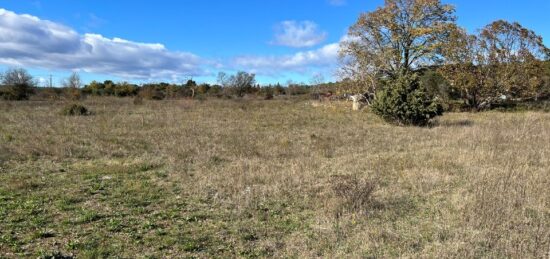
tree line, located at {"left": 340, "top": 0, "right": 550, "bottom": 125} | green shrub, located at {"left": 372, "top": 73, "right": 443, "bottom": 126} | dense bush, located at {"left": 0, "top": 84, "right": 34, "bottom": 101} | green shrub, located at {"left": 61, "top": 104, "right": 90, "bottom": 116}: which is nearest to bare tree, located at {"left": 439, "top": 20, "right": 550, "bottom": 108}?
tree line, located at {"left": 340, "top": 0, "right": 550, "bottom": 125}

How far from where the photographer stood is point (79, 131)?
14.4 meters

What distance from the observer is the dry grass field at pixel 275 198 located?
4395mm

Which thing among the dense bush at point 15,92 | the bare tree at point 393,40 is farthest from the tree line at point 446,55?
the dense bush at point 15,92

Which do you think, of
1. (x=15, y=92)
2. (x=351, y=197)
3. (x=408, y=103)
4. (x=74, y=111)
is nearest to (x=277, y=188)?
(x=351, y=197)

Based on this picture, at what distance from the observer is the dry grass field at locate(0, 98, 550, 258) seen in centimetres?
439

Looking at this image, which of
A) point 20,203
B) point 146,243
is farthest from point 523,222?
point 20,203

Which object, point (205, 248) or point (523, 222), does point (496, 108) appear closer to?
point (523, 222)

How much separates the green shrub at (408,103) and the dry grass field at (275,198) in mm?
4471

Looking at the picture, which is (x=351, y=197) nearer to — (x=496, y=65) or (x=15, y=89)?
(x=496, y=65)

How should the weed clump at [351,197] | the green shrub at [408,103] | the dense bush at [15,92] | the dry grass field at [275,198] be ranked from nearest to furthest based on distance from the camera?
the dry grass field at [275,198], the weed clump at [351,197], the green shrub at [408,103], the dense bush at [15,92]

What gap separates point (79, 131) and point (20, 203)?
29.8ft

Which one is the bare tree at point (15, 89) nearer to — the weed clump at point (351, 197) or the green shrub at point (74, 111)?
the green shrub at point (74, 111)

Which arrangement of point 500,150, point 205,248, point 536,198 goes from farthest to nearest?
1. point 500,150
2. point 536,198
3. point 205,248

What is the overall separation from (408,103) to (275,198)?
11908 millimetres
